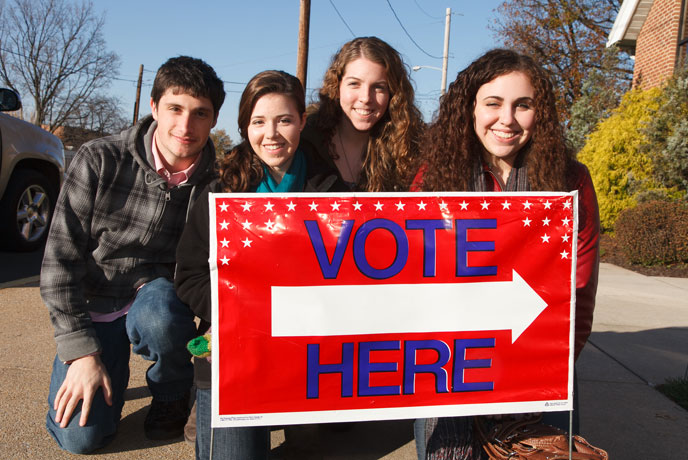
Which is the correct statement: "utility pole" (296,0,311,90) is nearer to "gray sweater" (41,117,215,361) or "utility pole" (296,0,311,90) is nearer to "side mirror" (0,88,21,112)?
"side mirror" (0,88,21,112)

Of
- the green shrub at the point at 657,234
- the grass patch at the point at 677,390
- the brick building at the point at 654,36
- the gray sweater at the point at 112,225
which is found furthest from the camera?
the brick building at the point at 654,36

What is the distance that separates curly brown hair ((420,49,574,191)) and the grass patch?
1.62 m

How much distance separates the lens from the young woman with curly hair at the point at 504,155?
2.21m

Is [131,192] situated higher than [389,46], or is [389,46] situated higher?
[389,46]

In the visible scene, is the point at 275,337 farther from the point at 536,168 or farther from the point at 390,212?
the point at 536,168

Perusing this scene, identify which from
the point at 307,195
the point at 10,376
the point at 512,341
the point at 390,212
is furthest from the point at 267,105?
the point at 10,376

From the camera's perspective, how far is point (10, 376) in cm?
302

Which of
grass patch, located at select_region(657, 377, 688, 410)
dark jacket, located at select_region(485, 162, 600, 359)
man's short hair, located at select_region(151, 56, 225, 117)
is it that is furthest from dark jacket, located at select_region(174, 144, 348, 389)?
grass patch, located at select_region(657, 377, 688, 410)

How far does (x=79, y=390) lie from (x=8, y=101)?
4612mm

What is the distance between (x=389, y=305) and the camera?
195 cm

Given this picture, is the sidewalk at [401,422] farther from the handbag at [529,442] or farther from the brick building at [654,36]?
the brick building at [654,36]

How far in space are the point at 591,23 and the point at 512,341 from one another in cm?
2402

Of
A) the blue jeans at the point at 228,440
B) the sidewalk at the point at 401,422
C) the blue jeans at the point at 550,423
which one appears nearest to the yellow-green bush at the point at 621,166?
the sidewalk at the point at 401,422

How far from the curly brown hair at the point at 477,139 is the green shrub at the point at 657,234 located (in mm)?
6680
